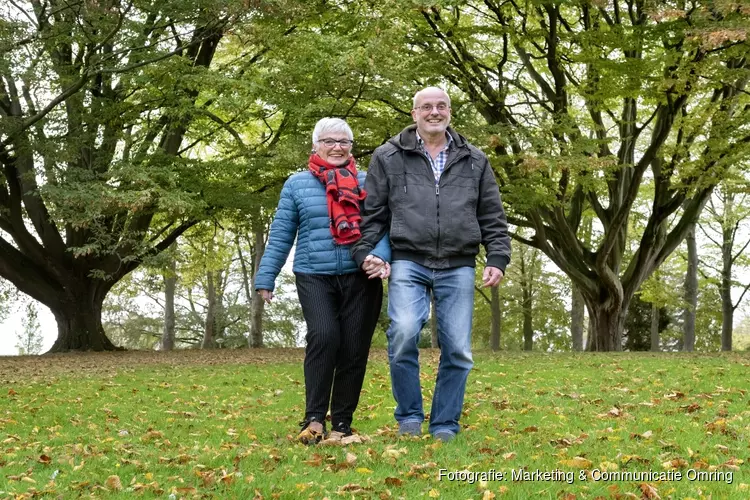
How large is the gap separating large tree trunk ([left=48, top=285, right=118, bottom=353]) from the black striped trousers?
52.0 feet

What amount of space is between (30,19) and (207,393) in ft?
27.3

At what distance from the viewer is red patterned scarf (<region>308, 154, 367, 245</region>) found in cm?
481

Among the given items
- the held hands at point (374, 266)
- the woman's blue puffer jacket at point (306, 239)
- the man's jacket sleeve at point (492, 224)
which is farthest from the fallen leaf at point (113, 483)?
the man's jacket sleeve at point (492, 224)

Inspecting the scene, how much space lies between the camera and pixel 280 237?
507 cm

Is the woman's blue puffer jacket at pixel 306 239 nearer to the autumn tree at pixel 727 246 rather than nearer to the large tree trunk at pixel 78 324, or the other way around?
the large tree trunk at pixel 78 324

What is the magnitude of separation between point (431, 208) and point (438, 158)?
15.3 inches

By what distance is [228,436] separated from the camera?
19.4 feet

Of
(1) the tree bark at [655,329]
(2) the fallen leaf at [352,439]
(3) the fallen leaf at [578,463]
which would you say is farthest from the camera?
(1) the tree bark at [655,329]

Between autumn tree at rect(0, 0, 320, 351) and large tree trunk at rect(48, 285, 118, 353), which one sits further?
large tree trunk at rect(48, 285, 118, 353)

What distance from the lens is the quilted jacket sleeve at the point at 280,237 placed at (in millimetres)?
5043

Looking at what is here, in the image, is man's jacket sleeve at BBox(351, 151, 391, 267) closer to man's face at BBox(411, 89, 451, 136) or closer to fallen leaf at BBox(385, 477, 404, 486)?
man's face at BBox(411, 89, 451, 136)

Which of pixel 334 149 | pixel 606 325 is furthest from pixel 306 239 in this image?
pixel 606 325

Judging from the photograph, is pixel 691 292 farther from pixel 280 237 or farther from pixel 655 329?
pixel 280 237

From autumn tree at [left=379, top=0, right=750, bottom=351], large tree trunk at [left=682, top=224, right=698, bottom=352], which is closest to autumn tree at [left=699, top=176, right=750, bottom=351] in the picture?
large tree trunk at [left=682, top=224, right=698, bottom=352]
